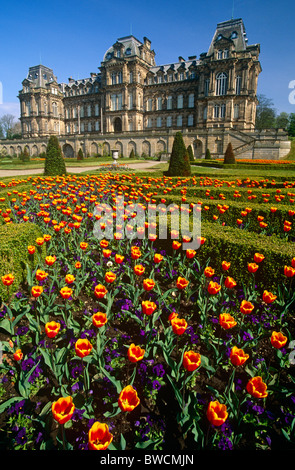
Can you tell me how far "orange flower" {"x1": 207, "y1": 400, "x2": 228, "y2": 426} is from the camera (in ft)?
4.81

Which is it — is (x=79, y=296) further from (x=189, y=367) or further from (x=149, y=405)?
(x=189, y=367)

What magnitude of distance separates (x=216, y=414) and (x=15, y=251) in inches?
128

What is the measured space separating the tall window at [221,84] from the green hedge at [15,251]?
43.1 m

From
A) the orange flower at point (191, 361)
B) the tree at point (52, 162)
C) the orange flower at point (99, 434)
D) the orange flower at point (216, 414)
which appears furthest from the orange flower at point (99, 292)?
the tree at point (52, 162)

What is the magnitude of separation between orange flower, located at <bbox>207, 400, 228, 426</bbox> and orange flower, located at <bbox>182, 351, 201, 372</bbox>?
0.24 metres

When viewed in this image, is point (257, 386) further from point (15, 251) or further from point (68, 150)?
point (68, 150)

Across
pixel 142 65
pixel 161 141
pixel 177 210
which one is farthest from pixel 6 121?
pixel 177 210

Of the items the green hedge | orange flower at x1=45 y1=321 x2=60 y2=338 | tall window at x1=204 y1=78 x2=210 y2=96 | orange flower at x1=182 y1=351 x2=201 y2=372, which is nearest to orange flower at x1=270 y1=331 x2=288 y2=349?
orange flower at x1=182 y1=351 x2=201 y2=372

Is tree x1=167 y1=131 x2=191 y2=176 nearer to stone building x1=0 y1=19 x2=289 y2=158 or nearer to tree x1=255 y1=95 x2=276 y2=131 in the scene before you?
stone building x1=0 y1=19 x2=289 y2=158

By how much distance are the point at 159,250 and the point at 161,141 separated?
38.4 meters

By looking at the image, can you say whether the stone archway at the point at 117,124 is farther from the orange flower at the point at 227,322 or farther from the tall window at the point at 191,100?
the orange flower at the point at 227,322

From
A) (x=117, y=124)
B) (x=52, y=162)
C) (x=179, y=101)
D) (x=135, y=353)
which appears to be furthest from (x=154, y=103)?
(x=135, y=353)

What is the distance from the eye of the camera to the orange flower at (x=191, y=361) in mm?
1740

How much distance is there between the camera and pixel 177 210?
5961 millimetres
